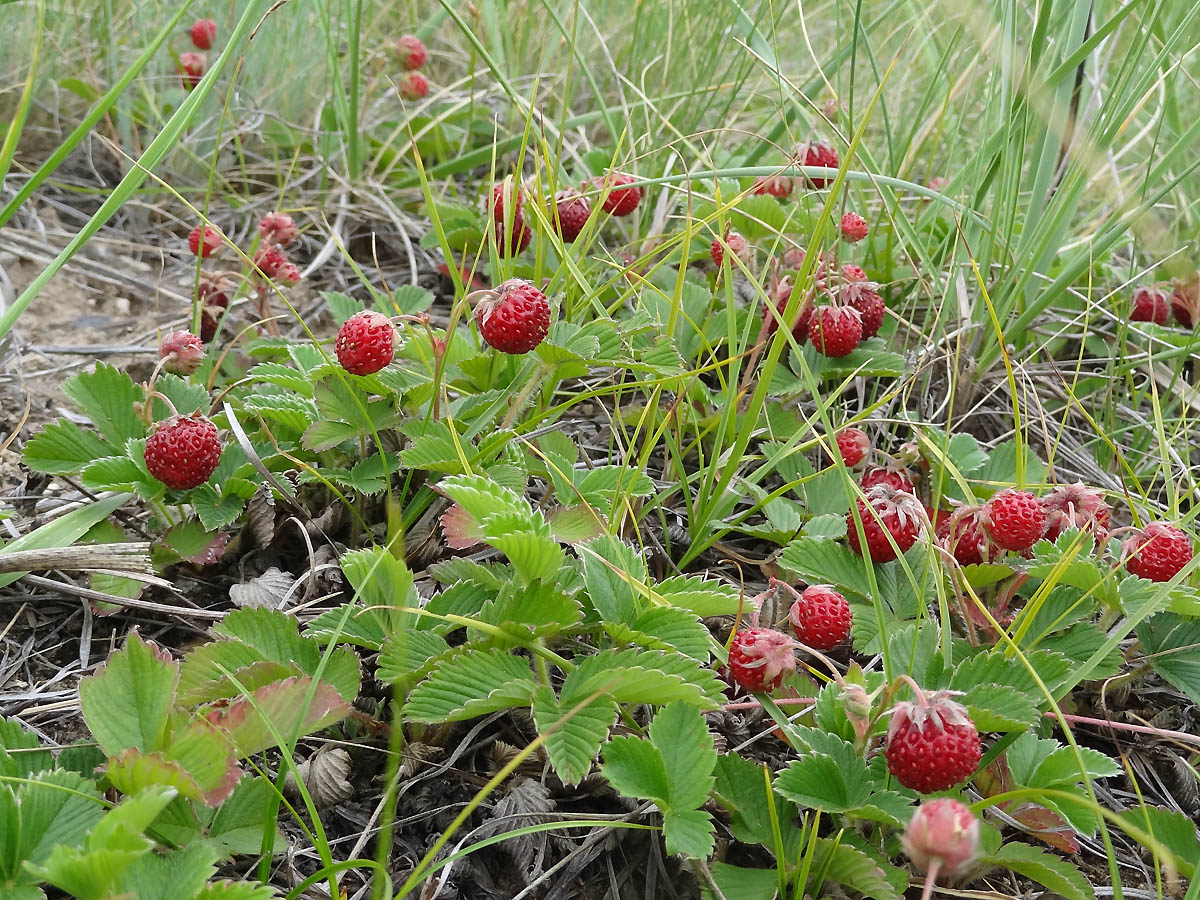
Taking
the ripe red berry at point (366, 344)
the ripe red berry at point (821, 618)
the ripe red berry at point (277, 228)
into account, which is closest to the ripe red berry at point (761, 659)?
the ripe red berry at point (821, 618)

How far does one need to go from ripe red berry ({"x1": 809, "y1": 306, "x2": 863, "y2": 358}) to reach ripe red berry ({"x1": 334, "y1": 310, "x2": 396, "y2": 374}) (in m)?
0.76

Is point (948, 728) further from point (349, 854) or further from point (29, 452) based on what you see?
point (29, 452)

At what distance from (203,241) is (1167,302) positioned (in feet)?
6.41

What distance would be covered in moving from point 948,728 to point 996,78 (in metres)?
1.46

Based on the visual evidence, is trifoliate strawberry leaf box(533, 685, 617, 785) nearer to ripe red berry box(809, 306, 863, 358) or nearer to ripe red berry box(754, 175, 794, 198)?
ripe red berry box(809, 306, 863, 358)

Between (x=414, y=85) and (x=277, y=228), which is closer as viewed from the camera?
(x=277, y=228)

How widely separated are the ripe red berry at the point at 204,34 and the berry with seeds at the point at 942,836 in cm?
257

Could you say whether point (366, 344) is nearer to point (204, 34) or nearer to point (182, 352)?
point (182, 352)

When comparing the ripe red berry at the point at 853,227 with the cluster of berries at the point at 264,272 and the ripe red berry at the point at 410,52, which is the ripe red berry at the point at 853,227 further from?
the ripe red berry at the point at 410,52

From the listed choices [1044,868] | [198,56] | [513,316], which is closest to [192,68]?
[198,56]

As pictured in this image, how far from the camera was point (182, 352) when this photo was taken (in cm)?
Result: 163

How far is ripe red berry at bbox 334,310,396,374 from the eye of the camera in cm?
138

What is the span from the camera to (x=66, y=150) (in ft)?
4.16

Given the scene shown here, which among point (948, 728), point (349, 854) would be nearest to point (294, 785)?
point (349, 854)
